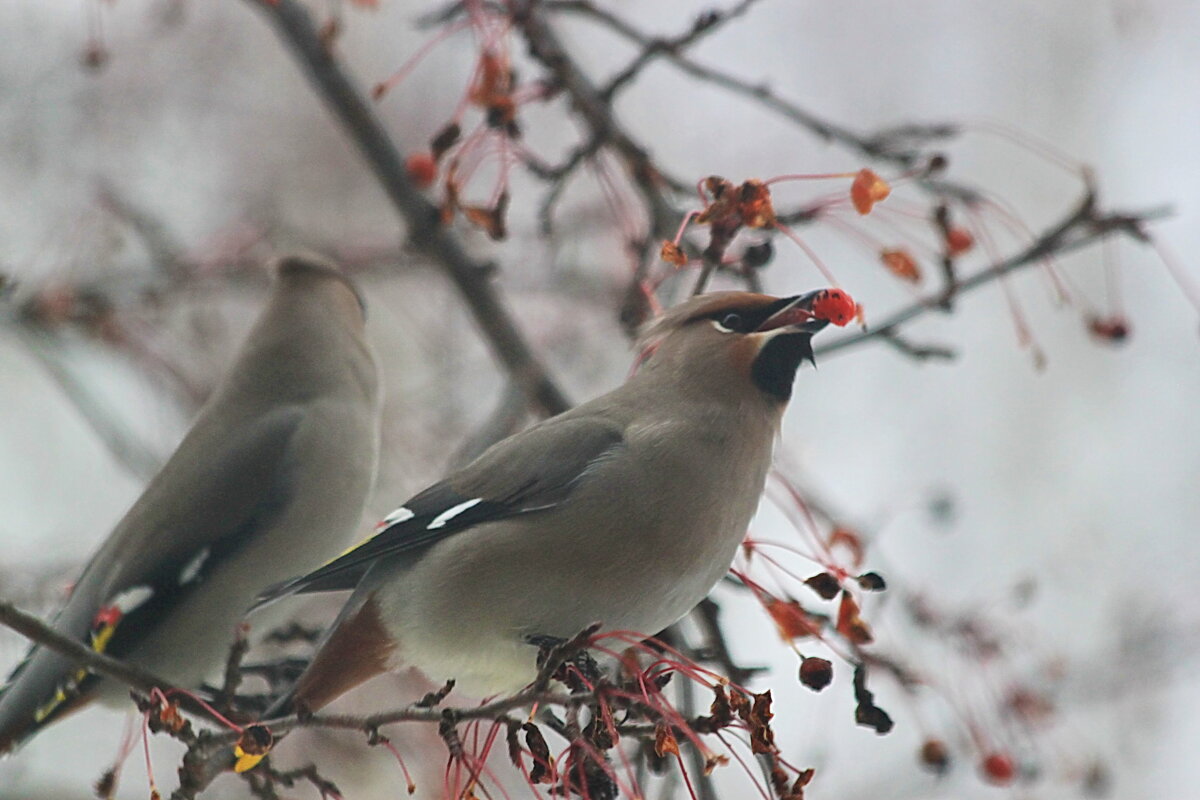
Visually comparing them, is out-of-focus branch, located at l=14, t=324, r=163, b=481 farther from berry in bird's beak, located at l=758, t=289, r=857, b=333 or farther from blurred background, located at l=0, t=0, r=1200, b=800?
berry in bird's beak, located at l=758, t=289, r=857, b=333

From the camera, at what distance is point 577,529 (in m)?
2.79

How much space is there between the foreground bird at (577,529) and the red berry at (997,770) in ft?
4.08

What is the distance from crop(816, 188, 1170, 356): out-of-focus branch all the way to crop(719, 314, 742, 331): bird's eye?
0.62ft

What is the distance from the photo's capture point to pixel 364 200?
7977mm

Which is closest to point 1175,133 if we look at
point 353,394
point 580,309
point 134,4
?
point 580,309

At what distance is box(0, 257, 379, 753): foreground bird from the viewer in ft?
11.0

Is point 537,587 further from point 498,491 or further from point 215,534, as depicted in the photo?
point 215,534

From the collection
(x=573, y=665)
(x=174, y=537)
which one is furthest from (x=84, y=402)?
(x=573, y=665)

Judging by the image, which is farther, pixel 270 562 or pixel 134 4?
pixel 134 4

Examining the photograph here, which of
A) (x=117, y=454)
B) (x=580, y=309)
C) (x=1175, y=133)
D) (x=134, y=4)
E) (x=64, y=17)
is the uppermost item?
(x=1175, y=133)

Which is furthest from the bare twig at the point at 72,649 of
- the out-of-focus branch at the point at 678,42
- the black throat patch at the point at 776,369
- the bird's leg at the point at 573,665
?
the out-of-focus branch at the point at 678,42

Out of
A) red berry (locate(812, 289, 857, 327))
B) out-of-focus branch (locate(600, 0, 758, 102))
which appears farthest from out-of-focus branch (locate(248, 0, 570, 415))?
red berry (locate(812, 289, 857, 327))

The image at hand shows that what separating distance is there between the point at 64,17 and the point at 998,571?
599 cm

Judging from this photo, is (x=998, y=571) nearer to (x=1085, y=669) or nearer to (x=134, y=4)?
(x=1085, y=669)
